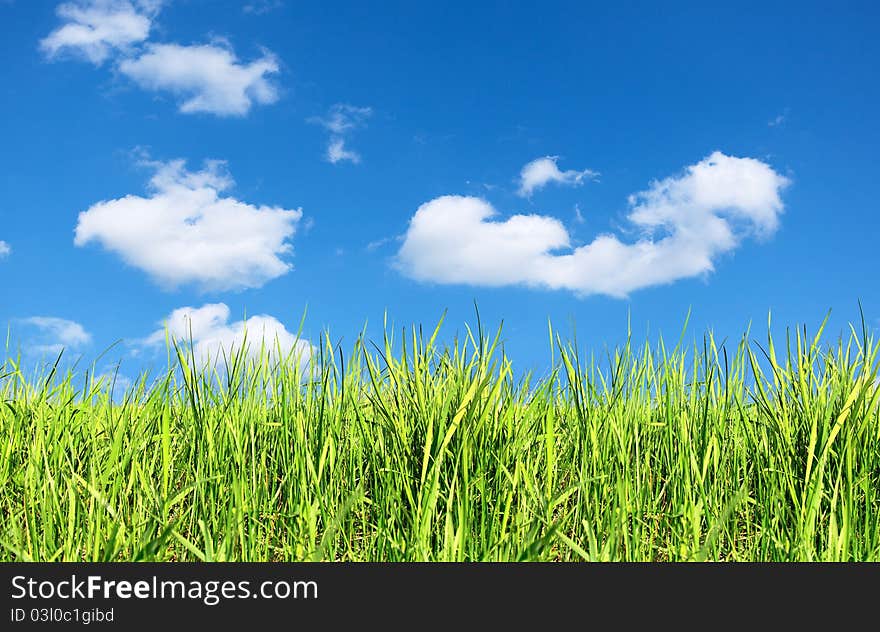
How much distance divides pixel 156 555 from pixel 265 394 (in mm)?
785

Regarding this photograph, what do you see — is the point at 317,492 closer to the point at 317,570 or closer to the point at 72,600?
the point at 317,570

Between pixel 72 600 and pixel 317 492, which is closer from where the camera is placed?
pixel 72 600

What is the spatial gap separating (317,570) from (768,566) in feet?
4.43

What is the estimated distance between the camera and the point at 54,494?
2684 mm

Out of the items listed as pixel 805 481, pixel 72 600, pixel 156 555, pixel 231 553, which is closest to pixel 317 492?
pixel 231 553

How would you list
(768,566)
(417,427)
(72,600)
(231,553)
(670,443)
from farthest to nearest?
(670,443) < (417,427) < (231,553) < (768,566) < (72,600)

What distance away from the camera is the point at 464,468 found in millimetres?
2566

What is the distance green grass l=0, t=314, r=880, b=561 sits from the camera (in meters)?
2.59

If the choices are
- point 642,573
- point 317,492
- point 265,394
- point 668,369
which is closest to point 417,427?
point 317,492

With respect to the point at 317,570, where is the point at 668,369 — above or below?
above

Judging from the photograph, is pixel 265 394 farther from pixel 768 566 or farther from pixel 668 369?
pixel 768 566

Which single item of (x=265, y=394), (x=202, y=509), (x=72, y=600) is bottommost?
(x=72, y=600)

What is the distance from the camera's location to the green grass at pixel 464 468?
102 inches

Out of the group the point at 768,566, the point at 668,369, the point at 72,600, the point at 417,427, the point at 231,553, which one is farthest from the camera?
the point at 668,369
